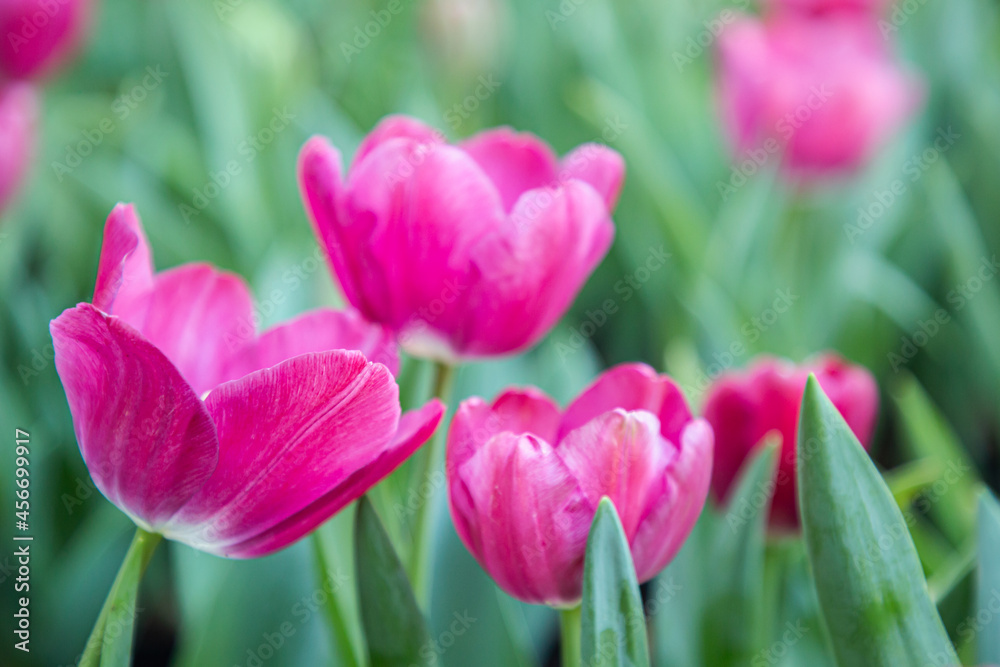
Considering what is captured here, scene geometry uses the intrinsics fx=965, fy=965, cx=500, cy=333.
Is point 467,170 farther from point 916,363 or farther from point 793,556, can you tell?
point 916,363

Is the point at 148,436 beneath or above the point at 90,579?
above

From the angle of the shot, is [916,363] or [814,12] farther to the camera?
[814,12]

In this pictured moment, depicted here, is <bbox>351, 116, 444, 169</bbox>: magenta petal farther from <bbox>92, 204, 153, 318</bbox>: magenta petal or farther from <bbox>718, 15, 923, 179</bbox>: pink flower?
<bbox>718, 15, 923, 179</bbox>: pink flower

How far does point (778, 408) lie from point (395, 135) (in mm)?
267

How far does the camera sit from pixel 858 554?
1.26ft

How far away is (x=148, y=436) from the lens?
349 millimetres

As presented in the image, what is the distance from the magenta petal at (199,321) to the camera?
0.43 m

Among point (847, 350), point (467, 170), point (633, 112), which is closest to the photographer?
point (467, 170)

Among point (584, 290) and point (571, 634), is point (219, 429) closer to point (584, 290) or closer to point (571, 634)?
point (571, 634)

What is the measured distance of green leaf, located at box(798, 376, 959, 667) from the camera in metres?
0.38

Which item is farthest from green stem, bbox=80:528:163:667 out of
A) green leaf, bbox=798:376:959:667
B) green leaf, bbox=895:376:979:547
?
green leaf, bbox=895:376:979:547

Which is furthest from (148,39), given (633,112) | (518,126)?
(633,112)

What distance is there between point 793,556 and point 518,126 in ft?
2.88

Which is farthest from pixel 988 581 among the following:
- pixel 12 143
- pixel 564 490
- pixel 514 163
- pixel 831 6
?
pixel 831 6
